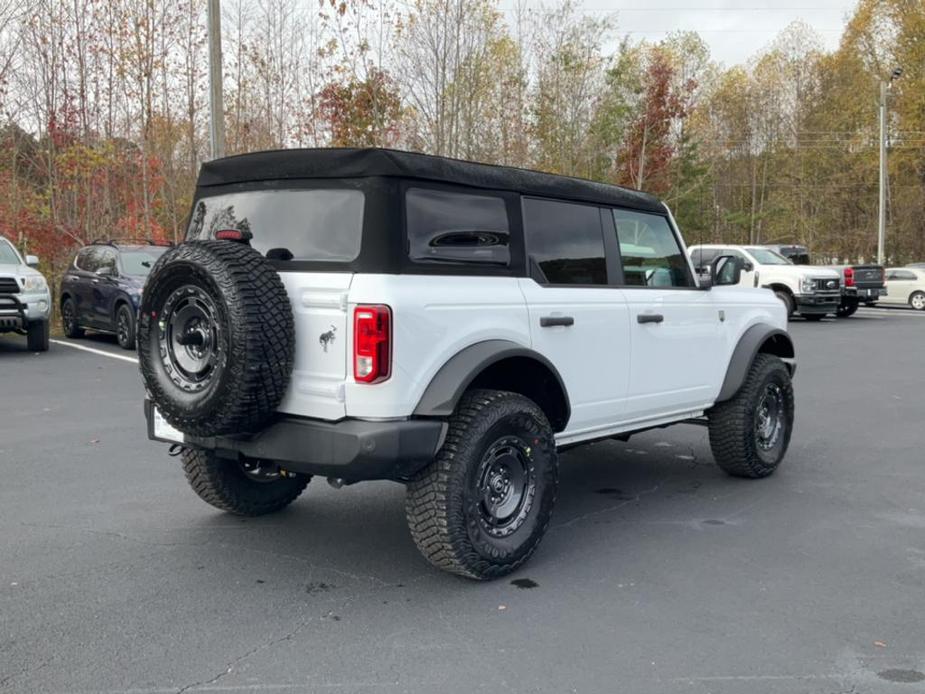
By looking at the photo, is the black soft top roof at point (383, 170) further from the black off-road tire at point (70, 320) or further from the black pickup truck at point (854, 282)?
the black pickup truck at point (854, 282)

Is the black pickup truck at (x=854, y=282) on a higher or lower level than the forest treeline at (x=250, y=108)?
lower

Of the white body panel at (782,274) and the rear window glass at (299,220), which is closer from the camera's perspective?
the rear window glass at (299,220)

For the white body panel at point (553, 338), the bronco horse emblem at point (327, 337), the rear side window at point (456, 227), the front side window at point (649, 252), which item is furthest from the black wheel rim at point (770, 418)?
the bronco horse emblem at point (327, 337)

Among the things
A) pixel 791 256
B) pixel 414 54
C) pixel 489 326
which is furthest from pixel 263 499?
pixel 791 256

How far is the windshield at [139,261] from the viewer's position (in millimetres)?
14703

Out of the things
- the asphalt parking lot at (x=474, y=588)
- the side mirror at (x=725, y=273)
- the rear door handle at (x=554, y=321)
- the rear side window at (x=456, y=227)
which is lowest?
the asphalt parking lot at (x=474, y=588)

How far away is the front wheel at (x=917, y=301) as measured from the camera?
27.6 metres

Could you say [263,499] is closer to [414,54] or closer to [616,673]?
[616,673]

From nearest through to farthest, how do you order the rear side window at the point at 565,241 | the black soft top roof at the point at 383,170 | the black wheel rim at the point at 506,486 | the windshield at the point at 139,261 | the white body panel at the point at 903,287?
the black soft top roof at the point at 383,170, the black wheel rim at the point at 506,486, the rear side window at the point at 565,241, the windshield at the point at 139,261, the white body panel at the point at 903,287

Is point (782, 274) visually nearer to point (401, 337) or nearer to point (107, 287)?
point (107, 287)

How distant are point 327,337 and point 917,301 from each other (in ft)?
91.4

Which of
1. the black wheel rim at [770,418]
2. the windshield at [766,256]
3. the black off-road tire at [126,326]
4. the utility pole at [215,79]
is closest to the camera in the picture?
the black wheel rim at [770,418]

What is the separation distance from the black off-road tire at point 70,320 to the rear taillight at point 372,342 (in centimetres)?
1357

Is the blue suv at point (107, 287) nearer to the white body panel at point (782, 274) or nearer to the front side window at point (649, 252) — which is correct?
the front side window at point (649, 252)
